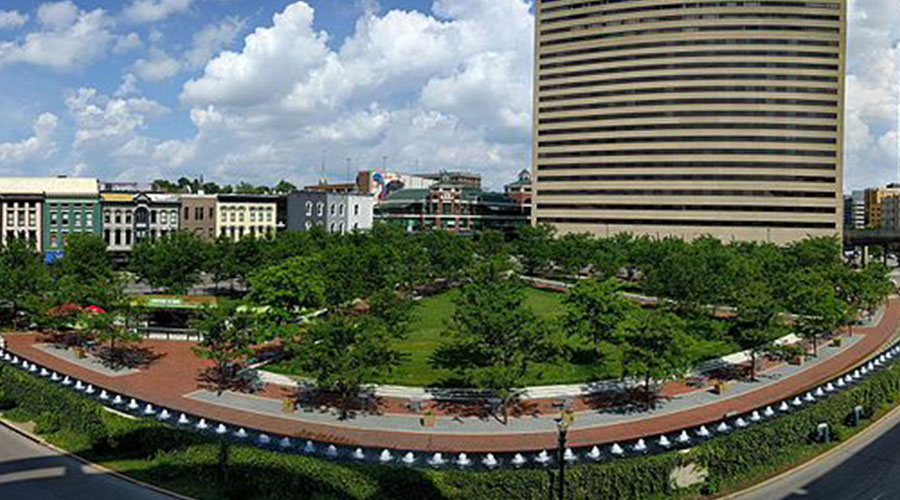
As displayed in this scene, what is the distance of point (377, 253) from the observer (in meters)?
60.6

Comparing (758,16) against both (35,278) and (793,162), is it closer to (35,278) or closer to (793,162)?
(793,162)

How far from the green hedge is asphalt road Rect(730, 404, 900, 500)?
2.57 feet

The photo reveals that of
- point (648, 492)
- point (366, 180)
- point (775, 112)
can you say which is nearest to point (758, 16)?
point (775, 112)

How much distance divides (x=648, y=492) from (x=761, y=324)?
24.1 m

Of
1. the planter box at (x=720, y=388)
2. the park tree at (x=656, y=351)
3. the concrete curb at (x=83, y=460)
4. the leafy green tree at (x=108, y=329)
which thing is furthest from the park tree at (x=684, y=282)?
the concrete curb at (x=83, y=460)

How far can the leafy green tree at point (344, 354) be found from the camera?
105 feet

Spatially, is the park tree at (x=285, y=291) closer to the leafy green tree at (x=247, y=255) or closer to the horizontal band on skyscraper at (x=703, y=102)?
the leafy green tree at (x=247, y=255)

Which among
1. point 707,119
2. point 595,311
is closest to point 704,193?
point 707,119

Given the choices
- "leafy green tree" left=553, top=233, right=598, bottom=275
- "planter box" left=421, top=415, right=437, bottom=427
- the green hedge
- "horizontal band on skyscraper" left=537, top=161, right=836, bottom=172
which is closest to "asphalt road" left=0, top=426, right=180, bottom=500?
the green hedge

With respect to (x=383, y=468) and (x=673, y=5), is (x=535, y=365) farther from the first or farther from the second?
(x=673, y=5)

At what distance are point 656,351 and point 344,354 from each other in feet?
57.2

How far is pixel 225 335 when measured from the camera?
121 ft

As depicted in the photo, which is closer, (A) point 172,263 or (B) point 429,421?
(B) point 429,421

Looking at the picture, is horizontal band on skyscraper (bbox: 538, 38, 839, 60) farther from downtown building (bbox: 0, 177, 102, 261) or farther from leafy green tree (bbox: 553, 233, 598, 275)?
downtown building (bbox: 0, 177, 102, 261)
